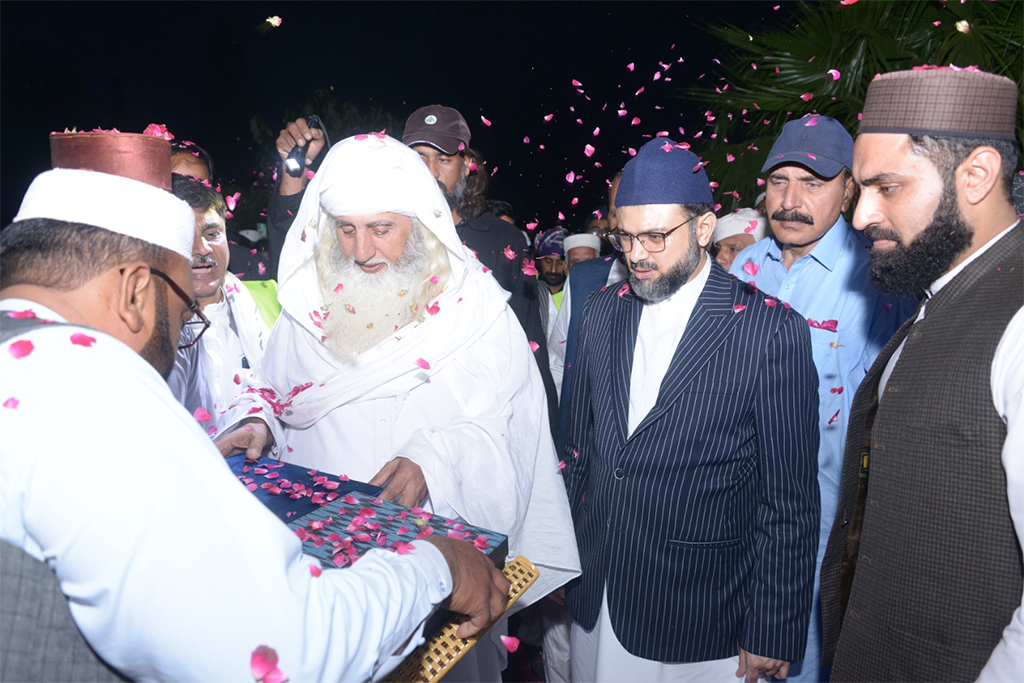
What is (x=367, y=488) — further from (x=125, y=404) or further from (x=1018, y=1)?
(x=1018, y=1)

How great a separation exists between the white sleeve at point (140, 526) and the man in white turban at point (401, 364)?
132cm

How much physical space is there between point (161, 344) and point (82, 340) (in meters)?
0.27

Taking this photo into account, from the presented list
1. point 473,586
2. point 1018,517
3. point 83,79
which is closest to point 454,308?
point 473,586

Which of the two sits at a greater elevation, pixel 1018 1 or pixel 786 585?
pixel 1018 1

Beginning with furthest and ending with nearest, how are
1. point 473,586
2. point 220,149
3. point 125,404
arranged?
point 220,149
point 473,586
point 125,404

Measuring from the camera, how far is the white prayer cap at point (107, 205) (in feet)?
4.53

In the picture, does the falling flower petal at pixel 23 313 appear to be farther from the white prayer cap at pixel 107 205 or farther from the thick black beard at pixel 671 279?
the thick black beard at pixel 671 279

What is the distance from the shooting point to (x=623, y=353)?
2.63m

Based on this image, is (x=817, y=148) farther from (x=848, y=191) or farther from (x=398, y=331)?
(x=398, y=331)

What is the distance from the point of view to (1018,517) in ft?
4.67

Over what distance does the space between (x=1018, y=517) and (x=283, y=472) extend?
73.9 inches

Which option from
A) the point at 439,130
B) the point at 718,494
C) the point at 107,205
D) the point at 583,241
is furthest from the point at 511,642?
the point at 583,241

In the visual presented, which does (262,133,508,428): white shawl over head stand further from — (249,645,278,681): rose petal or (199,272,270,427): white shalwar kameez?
(249,645,278,681): rose petal

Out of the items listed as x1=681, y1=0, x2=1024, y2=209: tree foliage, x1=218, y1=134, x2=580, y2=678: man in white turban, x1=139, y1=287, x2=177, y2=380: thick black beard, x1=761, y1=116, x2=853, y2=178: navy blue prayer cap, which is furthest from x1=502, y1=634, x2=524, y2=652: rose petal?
x1=681, y1=0, x2=1024, y2=209: tree foliage
